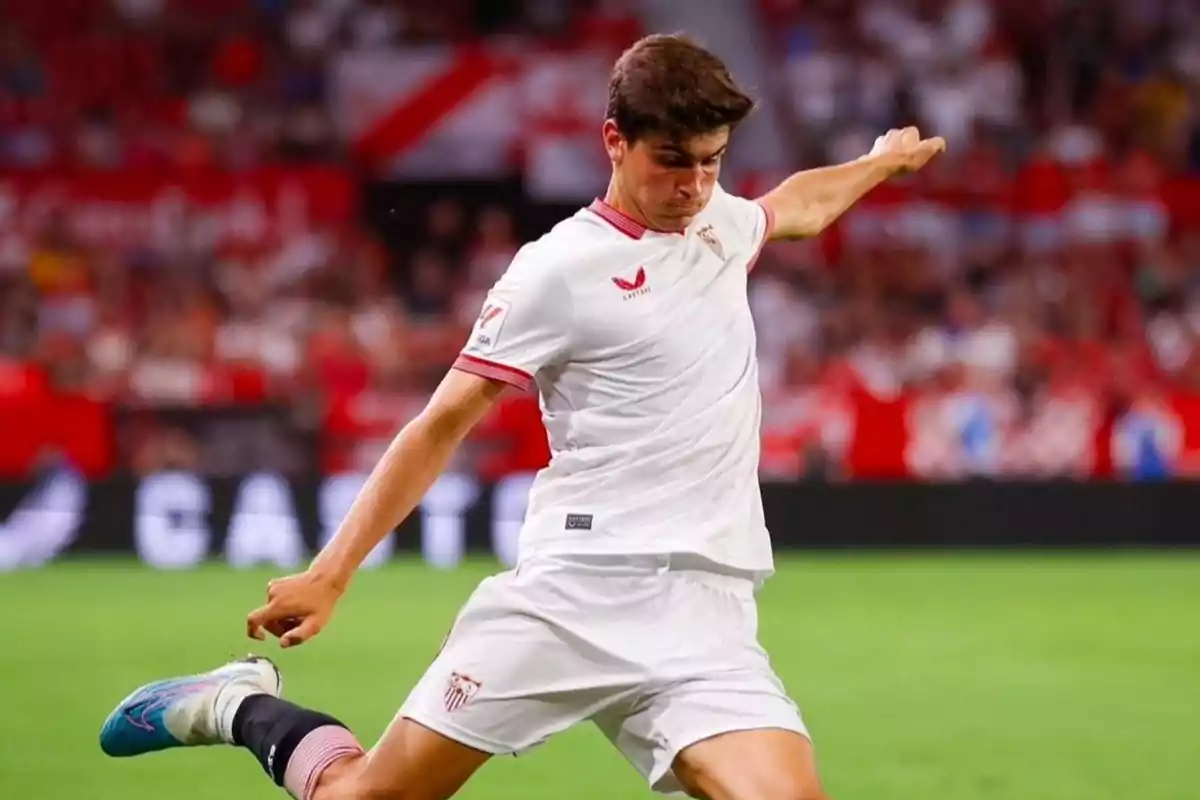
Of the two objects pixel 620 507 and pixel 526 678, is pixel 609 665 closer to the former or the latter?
pixel 526 678

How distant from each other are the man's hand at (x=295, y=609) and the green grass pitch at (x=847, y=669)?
7.81ft

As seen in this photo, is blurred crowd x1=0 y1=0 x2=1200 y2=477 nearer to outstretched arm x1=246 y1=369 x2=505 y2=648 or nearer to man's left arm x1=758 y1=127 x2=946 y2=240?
man's left arm x1=758 y1=127 x2=946 y2=240

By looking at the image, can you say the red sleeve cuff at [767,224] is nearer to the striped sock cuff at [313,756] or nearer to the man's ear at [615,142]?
the man's ear at [615,142]

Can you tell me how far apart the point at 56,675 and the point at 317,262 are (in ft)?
25.9

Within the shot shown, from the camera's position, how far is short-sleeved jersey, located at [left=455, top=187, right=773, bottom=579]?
4270mm

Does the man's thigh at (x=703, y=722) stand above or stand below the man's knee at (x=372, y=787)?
above

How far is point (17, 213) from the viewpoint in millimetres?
16266

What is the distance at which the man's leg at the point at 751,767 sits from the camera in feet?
13.2

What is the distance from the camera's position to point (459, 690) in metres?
4.31

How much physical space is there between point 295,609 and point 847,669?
5.50 m

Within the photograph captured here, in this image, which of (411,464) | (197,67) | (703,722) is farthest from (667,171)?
(197,67)

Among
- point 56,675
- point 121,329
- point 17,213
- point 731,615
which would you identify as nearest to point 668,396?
point 731,615

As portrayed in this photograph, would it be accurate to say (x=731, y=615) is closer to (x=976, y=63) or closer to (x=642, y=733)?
(x=642, y=733)

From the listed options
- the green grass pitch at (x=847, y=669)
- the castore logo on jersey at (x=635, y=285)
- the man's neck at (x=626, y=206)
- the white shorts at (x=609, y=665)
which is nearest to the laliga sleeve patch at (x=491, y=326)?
the castore logo on jersey at (x=635, y=285)
